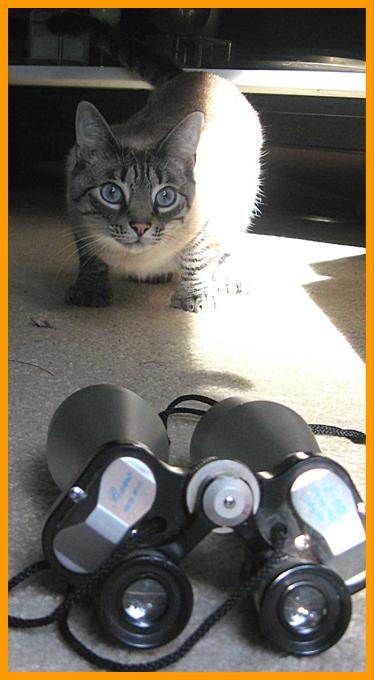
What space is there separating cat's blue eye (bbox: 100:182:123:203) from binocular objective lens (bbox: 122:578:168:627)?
1.11 m

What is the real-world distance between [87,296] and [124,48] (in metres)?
1.02

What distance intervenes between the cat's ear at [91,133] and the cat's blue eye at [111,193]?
0.07 meters

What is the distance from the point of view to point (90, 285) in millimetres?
1724

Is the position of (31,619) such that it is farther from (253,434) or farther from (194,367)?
(194,367)

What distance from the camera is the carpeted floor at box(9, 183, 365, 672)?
2.05 ft

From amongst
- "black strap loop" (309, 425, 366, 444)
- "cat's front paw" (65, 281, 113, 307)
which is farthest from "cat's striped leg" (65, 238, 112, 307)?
"black strap loop" (309, 425, 366, 444)

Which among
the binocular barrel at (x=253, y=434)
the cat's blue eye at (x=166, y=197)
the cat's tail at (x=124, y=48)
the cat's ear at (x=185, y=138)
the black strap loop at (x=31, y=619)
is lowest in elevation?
the black strap loop at (x=31, y=619)

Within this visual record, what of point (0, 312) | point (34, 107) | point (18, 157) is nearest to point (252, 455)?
point (0, 312)

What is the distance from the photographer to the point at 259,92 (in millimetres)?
2375

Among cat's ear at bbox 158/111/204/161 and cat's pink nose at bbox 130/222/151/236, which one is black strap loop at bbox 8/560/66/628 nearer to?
cat's pink nose at bbox 130/222/151/236

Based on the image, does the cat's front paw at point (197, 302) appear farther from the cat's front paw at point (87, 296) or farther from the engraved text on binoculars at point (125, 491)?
the engraved text on binoculars at point (125, 491)

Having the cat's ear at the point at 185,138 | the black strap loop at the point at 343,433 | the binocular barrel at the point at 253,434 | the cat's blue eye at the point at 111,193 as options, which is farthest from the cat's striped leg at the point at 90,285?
the binocular barrel at the point at 253,434

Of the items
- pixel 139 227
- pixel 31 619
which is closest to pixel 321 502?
pixel 31 619

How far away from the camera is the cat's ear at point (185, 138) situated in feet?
5.21
